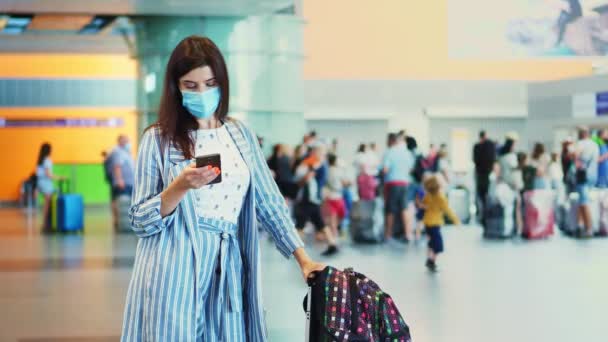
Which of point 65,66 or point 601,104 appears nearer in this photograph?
point 601,104

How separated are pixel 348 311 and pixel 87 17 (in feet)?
68.1

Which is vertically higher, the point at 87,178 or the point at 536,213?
the point at 87,178

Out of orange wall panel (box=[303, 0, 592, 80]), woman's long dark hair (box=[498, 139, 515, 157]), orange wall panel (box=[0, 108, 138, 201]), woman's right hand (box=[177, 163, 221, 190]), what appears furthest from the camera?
orange wall panel (box=[0, 108, 138, 201])

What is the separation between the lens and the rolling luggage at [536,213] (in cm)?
1814

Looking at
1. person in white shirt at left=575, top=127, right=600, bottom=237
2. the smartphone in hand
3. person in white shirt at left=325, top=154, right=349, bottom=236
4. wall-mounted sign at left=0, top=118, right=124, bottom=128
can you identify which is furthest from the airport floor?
wall-mounted sign at left=0, top=118, right=124, bottom=128

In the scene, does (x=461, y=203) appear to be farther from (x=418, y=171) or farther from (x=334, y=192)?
(x=334, y=192)

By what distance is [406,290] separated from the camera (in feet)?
36.8

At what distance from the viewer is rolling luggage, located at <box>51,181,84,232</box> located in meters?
20.7

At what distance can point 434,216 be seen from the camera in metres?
13.3

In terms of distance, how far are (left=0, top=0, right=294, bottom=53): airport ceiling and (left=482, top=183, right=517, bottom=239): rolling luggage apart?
179 inches

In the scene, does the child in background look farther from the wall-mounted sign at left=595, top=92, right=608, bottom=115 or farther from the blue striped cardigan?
the blue striped cardigan

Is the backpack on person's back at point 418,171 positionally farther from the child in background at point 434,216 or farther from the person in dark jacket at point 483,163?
the child in background at point 434,216

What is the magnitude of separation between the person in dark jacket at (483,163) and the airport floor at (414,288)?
149 centimetres

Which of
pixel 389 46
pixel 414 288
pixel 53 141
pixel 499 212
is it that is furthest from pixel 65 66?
pixel 414 288
